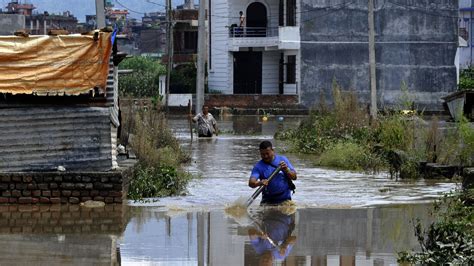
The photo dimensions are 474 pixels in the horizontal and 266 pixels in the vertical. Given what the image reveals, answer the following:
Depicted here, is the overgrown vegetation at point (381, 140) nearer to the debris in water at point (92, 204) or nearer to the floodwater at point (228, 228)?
the floodwater at point (228, 228)

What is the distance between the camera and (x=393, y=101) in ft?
205

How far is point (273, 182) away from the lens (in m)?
17.4

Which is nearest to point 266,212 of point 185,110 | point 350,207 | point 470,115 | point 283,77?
point 350,207

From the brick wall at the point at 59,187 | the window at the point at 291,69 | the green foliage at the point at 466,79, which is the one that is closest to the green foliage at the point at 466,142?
the brick wall at the point at 59,187

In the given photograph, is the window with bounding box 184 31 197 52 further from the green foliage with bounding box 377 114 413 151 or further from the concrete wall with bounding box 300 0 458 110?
the green foliage with bounding box 377 114 413 151

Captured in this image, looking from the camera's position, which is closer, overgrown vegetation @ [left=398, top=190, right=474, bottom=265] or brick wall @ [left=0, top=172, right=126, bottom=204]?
overgrown vegetation @ [left=398, top=190, right=474, bottom=265]

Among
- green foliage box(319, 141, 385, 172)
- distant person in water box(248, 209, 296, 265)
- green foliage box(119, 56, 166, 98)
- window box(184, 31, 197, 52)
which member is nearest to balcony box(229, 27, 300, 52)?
green foliage box(119, 56, 166, 98)

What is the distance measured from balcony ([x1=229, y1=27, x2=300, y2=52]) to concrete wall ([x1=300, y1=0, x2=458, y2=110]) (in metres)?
0.65

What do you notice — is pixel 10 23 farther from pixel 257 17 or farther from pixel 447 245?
pixel 257 17

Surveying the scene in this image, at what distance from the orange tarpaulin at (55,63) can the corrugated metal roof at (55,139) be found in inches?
15.7

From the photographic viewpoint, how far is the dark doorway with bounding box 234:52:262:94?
219ft

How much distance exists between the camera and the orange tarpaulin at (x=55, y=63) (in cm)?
1819

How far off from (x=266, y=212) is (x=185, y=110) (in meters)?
44.5

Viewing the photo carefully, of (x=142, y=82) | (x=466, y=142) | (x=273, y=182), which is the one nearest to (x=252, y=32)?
(x=142, y=82)
